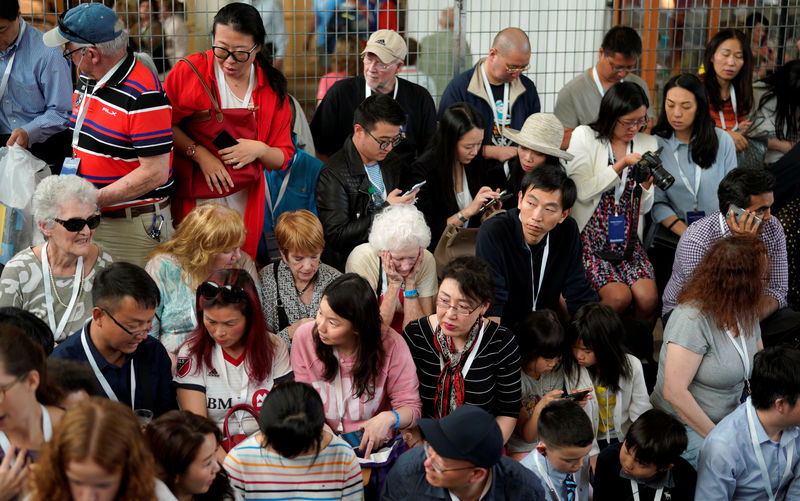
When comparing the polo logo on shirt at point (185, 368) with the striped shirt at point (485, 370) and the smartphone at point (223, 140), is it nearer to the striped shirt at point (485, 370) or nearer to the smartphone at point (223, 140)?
the striped shirt at point (485, 370)

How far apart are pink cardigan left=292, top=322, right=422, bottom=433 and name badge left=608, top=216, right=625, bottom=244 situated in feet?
5.93

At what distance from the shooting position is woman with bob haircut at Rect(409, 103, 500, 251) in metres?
4.67

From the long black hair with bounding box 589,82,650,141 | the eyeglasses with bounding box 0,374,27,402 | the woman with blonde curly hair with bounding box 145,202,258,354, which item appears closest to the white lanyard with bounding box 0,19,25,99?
the woman with blonde curly hair with bounding box 145,202,258,354

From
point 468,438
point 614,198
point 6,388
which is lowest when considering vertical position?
point 468,438

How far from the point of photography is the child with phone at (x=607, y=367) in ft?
13.1

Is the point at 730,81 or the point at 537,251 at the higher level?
the point at 730,81

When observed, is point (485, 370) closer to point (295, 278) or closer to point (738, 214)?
point (295, 278)

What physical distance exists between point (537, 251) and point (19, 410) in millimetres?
2555

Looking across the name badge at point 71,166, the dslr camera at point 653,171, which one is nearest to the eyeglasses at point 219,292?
the name badge at point 71,166

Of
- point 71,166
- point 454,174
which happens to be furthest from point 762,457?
point 71,166

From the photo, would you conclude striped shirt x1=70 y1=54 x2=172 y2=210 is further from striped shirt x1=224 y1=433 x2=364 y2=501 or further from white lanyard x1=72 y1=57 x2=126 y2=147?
striped shirt x1=224 y1=433 x2=364 y2=501

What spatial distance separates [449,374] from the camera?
12.3 feet

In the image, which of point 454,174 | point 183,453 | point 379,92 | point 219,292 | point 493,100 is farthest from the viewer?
point 493,100

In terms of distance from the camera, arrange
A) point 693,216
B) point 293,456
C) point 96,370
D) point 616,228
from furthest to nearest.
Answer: point 693,216 < point 616,228 < point 96,370 < point 293,456
